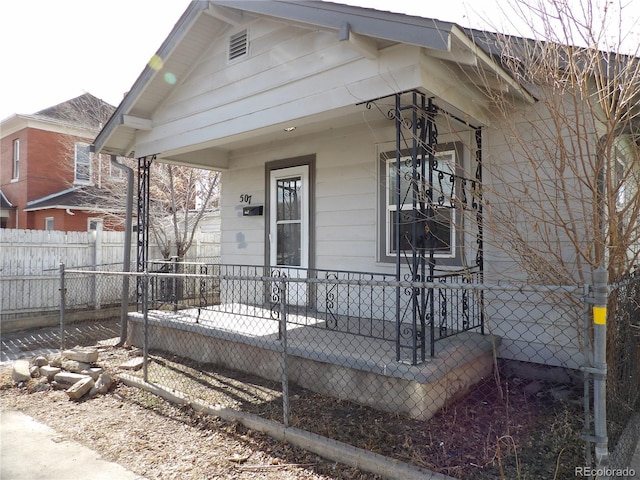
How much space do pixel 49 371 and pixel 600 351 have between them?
18.0 ft

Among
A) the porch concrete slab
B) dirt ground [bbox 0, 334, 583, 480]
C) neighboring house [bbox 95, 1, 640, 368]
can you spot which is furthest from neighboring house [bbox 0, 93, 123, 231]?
dirt ground [bbox 0, 334, 583, 480]

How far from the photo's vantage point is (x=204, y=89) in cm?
551

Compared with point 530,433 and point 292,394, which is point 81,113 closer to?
point 292,394

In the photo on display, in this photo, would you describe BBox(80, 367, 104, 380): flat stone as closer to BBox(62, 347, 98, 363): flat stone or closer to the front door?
BBox(62, 347, 98, 363): flat stone

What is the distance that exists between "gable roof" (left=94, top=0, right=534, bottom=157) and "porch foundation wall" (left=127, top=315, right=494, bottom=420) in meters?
2.69

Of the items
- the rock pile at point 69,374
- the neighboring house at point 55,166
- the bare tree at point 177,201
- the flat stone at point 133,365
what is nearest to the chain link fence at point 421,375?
the flat stone at point 133,365

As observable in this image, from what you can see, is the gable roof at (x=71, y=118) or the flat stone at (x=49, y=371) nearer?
the flat stone at (x=49, y=371)

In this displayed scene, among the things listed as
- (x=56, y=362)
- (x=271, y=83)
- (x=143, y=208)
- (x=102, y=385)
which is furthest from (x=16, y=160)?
(x=271, y=83)

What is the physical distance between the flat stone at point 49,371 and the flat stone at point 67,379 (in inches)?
4.4

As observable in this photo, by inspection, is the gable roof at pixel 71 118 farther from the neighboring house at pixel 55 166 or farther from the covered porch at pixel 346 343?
the covered porch at pixel 346 343

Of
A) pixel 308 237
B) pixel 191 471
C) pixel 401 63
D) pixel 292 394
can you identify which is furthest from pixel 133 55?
pixel 191 471

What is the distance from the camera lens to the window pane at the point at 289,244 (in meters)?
6.59

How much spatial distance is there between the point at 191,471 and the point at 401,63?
3606 mm

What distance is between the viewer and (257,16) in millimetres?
4844
